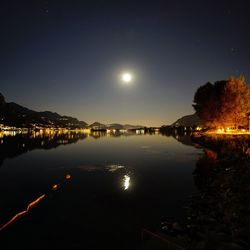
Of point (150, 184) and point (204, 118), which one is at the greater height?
point (204, 118)

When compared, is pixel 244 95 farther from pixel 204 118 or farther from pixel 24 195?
pixel 24 195

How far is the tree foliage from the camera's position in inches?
2544

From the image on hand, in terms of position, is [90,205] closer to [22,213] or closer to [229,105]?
[22,213]

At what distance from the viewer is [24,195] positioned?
23.9 m

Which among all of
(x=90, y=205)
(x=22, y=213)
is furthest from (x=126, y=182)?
(x=22, y=213)

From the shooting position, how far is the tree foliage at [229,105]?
64.6m

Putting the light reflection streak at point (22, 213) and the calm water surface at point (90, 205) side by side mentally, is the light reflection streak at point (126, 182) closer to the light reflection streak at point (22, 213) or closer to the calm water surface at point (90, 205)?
the calm water surface at point (90, 205)

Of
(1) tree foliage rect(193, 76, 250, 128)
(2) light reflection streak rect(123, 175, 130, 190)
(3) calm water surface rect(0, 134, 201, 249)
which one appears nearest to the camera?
(3) calm water surface rect(0, 134, 201, 249)

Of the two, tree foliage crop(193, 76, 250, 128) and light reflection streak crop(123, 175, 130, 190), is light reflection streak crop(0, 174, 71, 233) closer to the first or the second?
light reflection streak crop(123, 175, 130, 190)

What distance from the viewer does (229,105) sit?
65375 millimetres

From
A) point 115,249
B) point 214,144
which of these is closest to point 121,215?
point 115,249

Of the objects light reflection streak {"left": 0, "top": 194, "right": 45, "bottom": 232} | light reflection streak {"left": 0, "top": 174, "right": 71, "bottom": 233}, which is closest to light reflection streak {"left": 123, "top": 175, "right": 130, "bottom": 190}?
light reflection streak {"left": 0, "top": 174, "right": 71, "bottom": 233}

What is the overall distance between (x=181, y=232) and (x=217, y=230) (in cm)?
215

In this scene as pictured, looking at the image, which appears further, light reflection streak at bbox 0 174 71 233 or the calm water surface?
light reflection streak at bbox 0 174 71 233
